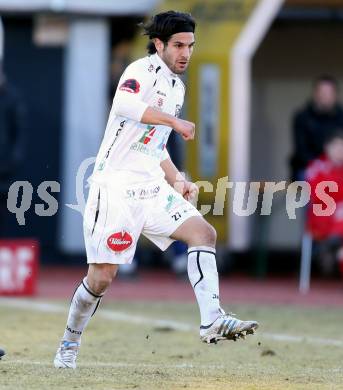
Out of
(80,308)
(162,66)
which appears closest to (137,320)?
(80,308)

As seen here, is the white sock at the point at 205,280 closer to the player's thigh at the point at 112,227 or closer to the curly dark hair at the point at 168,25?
the player's thigh at the point at 112,227

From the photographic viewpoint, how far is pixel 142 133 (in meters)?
7.30


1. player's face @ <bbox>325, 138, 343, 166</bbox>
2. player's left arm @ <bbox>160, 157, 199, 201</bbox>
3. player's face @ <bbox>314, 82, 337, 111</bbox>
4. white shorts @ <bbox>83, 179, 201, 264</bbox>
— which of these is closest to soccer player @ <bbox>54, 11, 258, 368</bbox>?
white shorts @ <bbox>83, 179, 201, 264</bbox>

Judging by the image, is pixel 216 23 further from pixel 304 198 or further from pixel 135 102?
pixel 135 102

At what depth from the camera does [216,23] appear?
1514cm

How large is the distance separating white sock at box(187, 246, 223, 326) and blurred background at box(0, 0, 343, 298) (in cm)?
686

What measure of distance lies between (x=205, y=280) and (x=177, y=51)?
132 centimetres

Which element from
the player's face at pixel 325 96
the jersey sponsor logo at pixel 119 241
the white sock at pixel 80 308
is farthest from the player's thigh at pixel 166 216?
the player's face at pixel 325 96

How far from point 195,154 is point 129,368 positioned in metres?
7.86

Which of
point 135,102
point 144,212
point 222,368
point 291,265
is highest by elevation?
point 135,102

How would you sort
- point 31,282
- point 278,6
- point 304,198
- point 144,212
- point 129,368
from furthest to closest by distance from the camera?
1. point 278,6
2. point 304,198
3. point 31,282
4. point 129,368
5. point 144,212

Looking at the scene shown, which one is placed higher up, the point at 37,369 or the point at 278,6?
the point at 278,6

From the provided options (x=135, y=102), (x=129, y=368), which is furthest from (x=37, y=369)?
(x=135, y=102)

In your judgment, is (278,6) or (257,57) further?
(257,57)
